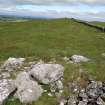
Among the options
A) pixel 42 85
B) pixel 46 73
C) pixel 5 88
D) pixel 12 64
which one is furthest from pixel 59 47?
pixel 5 88

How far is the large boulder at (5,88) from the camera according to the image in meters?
23.3

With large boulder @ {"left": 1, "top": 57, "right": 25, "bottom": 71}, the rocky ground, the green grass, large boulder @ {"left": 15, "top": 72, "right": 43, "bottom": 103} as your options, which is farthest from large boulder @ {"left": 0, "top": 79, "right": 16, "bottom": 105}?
large boulder @ {"left": 1, "top": 57, "right": 25, "bottom": 71}

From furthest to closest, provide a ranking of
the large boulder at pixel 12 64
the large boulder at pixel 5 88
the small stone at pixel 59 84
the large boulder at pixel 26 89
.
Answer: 1. the large boulder at pixel 12 64
2. the small stone at pixel 59 84
3. the large boulder at pixel 26 89
4. the large boulder at pixel 5 88

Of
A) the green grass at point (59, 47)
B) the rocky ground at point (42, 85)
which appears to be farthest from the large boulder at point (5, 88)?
the green grass at point (59, 47)

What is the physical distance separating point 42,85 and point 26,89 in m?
2.03

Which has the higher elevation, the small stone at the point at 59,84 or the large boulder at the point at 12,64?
the large boulder at the point at 12,64

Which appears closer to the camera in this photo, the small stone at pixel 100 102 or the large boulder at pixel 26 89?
the small stone at pixel 100 102

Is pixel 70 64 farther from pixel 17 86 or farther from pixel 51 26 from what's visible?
pixel 51 26

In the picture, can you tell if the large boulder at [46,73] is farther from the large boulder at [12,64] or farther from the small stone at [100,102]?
the small stone at [100,102]

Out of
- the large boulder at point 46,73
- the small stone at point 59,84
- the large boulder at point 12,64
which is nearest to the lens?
the small stone at point 59,84

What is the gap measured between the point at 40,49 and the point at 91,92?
46.4ft

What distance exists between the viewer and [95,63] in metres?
31.7

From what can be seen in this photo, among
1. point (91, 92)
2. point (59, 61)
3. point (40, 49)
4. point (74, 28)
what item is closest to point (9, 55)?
point (40, 49)

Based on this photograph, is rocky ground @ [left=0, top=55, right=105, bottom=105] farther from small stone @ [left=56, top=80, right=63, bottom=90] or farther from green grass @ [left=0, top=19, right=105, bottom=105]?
green grass @ [left=0, top=19, right=105, bottom=105]
